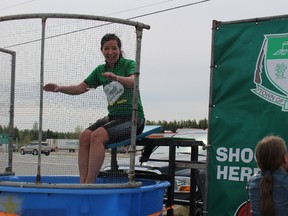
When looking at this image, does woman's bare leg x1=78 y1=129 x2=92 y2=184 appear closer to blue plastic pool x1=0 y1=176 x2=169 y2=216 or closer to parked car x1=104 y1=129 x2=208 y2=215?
blue plastic pool x1=0 y1=176 x2=169 y2=216

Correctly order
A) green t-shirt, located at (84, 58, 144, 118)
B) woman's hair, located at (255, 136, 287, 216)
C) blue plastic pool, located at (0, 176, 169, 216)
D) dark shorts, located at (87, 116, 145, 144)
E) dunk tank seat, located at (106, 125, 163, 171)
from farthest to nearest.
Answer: dunk tank seat, located at (106, 125, 163, 171)
dark shorts, located at (87, 116, 145, 144)
green t-shirt, located at (84, 58, 144, 118)
blue plastic pool, located at (0, 176, 169, 216)
woman's hair, located at (255, 136, 287, 216)

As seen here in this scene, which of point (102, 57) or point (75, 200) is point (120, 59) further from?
point (75, 200)

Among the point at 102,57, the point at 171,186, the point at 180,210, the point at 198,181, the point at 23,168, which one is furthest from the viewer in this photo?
the point at 180,210

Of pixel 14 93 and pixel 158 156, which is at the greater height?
pixel 14 93

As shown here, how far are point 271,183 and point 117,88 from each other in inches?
74.7

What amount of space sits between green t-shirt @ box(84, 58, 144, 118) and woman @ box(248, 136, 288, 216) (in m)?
1.62

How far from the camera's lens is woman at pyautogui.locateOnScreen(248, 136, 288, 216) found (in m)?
3.34

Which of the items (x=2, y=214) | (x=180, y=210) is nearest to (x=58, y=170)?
(x=2, y=214)

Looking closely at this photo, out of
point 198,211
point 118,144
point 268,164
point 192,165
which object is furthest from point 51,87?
point 198,211

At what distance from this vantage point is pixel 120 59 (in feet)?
15.4

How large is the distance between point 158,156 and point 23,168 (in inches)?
131

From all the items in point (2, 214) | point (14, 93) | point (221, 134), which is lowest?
point (2, 214)

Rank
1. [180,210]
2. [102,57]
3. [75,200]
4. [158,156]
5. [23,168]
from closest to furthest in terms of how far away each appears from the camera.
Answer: [75,200] → [102,57] → [23,168] → [180,210] → [158,156]

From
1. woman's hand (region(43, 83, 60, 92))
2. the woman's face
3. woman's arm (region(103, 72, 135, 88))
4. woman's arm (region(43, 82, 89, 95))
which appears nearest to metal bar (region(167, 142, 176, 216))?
woman's arm (region(103, 72, 135, 88))
